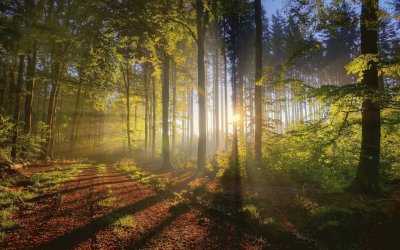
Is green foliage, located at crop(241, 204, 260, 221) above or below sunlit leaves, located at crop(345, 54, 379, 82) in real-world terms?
below

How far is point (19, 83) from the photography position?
47.7 feet

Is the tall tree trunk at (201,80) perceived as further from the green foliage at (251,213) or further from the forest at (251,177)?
the green foliage at (251,213)

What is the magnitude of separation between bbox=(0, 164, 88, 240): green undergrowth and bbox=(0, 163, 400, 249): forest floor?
28mm

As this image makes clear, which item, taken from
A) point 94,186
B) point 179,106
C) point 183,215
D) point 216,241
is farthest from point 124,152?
point 216,241

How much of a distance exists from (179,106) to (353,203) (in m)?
25.9

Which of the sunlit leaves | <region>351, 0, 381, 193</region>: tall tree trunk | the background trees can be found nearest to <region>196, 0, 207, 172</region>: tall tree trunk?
the background trees

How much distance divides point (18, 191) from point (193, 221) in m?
6.33

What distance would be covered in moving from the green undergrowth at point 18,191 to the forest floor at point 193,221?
3cm

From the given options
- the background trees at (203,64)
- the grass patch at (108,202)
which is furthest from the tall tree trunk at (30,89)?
the grass patch at (108,202)

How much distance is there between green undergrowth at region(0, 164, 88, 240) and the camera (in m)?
5.40

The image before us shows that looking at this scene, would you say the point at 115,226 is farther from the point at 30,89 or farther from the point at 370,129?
the point at 30,89

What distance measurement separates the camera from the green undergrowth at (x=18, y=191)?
17.7ft

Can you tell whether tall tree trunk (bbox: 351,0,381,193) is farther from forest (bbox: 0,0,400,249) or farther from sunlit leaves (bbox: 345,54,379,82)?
sunlit leaves (bbox: 345,54,379,82)

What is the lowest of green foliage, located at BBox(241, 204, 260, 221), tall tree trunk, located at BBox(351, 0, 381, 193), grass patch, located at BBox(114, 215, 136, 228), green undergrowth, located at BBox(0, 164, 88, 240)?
green foliage, located at BBox(241, 204, 260, 221)
